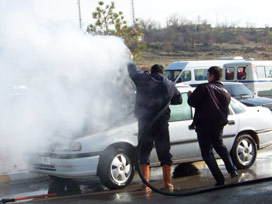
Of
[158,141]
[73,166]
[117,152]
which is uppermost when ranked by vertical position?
[158,141]

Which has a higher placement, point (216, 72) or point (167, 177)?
point (216, 72)

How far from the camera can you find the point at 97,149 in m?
6.72

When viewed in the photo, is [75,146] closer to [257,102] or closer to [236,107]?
[236,107]

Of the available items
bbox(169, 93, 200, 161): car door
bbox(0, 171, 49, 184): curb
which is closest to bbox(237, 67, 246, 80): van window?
bbox(169, 93, 200, 161): car door

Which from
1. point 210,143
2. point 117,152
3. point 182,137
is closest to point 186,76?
point 182,137

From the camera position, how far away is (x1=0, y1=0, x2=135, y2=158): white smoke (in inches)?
240

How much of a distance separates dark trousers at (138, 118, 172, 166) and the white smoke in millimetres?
840

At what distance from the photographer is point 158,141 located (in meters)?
6.48

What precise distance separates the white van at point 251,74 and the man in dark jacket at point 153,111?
16.3 meters

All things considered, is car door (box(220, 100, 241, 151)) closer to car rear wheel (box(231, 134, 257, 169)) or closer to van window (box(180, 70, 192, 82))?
car rear wheel (box(231, 134, 257, 169))

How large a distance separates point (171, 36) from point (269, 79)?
3330 centimetres

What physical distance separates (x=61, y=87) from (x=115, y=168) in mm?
1504

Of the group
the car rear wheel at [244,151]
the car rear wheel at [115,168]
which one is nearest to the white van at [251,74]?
the car rear wheel at [244,151]

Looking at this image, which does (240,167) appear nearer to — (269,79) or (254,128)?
(254,128)
